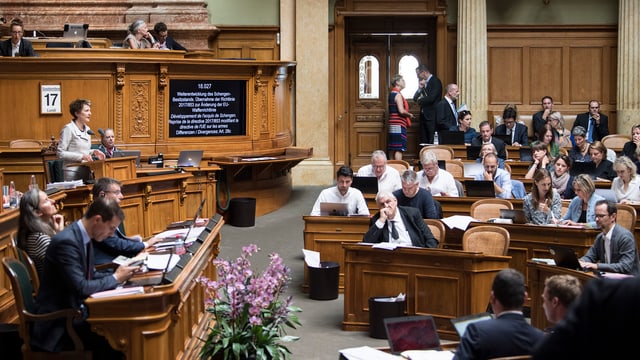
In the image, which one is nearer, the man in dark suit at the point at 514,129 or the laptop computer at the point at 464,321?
the laptop computer at the point at 464,321

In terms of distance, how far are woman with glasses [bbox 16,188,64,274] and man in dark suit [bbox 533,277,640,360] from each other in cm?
471

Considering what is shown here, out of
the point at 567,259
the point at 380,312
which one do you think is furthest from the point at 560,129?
the point at 567,259

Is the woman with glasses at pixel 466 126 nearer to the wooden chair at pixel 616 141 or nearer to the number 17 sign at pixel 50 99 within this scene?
the wooden chair at pixel 616 141

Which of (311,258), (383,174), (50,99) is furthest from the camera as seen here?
(50,99)

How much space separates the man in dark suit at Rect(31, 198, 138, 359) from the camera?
5.91m

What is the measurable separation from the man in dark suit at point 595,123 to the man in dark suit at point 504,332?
11.8 meters

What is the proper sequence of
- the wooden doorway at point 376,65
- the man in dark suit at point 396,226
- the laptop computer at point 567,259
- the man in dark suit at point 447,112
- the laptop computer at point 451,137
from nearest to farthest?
the laptop computer at point 567,259
the man in dark suit at point 396,226
the laptop computer at point 451,137
the man in dark suit at point 447,112
the wooden doorway at point 376,65

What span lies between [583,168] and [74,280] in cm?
804

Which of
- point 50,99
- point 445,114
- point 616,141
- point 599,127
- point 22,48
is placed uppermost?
point 22,48

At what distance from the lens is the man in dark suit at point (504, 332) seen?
5035mm

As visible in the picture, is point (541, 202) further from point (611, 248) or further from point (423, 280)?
point (423, 280)

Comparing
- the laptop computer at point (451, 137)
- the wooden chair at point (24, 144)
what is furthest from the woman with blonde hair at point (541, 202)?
the wooden chair at point (24, 144)

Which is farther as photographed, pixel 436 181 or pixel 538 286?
pixel 436 181

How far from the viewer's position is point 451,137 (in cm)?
1500
